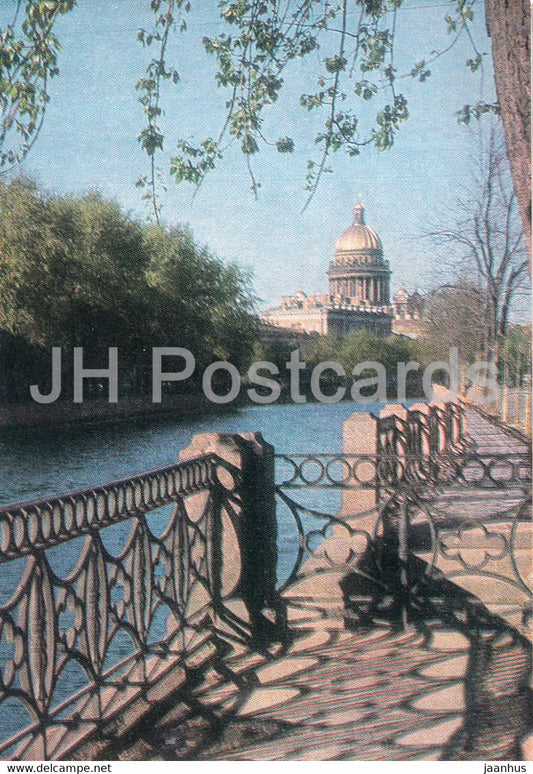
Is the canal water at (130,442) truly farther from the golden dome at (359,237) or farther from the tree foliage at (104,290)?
the golden dome at (359,237)

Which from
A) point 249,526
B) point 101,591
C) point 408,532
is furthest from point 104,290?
point 101,591

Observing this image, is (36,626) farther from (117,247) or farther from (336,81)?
(117,247)

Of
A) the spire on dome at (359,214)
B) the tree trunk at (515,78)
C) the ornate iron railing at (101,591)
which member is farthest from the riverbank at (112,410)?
the tree trunk at (515,78)

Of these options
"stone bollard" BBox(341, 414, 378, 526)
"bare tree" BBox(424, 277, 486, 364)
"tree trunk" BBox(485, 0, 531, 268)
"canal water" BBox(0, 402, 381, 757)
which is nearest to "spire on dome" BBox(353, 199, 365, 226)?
"bare tree" BBox(424, 277, 486, 364)

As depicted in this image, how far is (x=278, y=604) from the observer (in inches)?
150

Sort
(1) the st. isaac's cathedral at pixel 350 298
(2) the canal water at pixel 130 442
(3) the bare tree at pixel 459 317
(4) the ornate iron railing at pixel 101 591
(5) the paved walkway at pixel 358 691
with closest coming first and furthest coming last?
(4) the ornate iron railing at pixel 101 591 → (5) the paved walkway at pixel 358 691 → (1) the st. isaac's cathedral at pixel 350 298 → (3) the bare tree at pixel 459 317 → (2) the canal water at pixel 130 442

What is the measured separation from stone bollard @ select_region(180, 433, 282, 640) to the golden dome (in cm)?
142

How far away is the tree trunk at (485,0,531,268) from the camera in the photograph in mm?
2326

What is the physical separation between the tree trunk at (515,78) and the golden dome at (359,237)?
7.10 feet

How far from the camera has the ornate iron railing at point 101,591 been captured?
2098mm

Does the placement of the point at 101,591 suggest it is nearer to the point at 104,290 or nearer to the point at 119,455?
the point at 104,290

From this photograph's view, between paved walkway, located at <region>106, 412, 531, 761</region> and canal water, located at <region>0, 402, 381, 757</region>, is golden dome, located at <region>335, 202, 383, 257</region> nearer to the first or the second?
canal water, located at <region>0, 402, 381, 757</region>

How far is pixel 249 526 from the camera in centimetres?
375

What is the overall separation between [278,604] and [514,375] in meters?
2.26
